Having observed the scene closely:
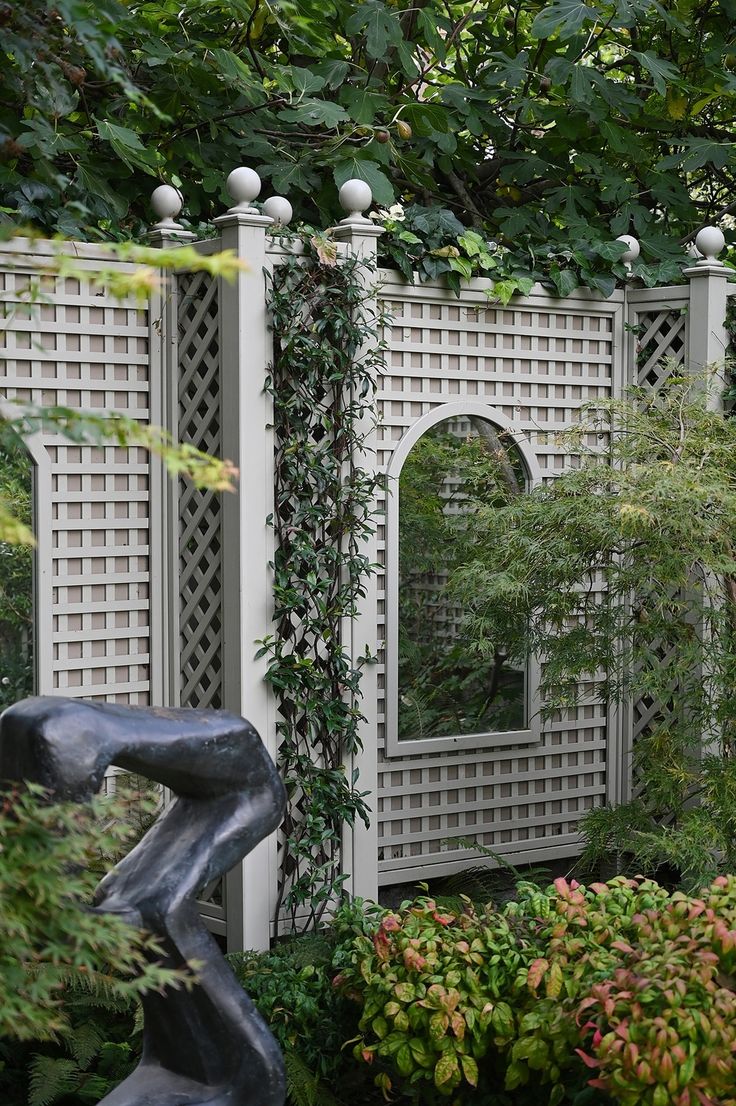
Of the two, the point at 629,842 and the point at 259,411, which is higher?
the point at 259,411

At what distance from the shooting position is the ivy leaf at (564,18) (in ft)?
19.2

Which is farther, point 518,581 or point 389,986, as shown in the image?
point 518,581

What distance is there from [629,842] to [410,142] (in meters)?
3.47

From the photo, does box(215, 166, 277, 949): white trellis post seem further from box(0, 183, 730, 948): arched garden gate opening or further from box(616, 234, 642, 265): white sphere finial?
box(616, 234, 642, 265): white sphere finial

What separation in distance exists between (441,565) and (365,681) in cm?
82

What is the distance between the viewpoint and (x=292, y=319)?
473 cm

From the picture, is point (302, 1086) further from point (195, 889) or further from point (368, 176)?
point (368, 176)

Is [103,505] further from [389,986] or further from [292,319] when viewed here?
[389,986]

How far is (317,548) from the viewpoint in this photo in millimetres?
4910

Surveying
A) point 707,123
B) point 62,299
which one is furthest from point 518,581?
point 707,123

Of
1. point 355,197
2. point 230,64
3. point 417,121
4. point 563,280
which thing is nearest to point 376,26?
point 417,121

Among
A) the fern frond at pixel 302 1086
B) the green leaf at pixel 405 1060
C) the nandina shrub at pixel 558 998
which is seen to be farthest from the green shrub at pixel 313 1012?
the green leaf at pixel 405 1060

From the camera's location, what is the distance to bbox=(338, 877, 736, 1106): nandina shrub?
3.20 m

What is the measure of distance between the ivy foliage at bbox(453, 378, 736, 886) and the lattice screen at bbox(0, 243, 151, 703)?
4.17 feet
